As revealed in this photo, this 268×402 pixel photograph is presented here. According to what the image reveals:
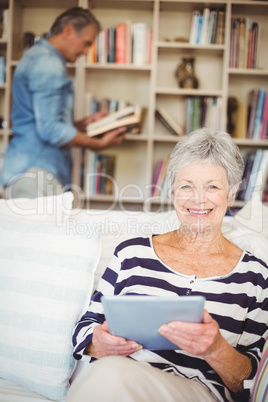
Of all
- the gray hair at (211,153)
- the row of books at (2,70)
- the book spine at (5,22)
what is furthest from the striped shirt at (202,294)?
the book spine at (5,22)

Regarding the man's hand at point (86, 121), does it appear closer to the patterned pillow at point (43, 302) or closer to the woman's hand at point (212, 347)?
the patterned pillow at point (43, 302)

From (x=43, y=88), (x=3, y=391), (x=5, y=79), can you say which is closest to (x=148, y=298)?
(x=3, y=391)

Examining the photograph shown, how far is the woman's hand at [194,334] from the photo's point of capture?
3.17 feet

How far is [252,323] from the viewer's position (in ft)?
3.89

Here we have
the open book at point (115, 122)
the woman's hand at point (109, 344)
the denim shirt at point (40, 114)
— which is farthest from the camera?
the open book at point (115, 122)

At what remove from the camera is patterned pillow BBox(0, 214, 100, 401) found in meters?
1.24

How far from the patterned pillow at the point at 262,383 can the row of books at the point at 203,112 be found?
2.17 m

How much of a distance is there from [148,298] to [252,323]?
42 centimetres

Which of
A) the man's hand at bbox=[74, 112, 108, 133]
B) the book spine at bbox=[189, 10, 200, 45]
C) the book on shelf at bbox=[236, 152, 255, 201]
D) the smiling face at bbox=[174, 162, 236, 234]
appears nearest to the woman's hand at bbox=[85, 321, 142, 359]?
the smiling face at bbox=[174, 162, 236, 234]

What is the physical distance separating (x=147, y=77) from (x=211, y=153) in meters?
2.15

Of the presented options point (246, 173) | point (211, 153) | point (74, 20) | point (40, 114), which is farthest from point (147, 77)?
point (211, 153)

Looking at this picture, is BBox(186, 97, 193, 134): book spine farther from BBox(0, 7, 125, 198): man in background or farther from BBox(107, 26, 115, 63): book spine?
BBox(0, 7, 125, 198): man in background

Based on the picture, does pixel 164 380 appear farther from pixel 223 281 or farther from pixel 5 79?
pixel 5 79

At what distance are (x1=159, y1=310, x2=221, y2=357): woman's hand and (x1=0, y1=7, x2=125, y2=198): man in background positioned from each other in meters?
1.62
